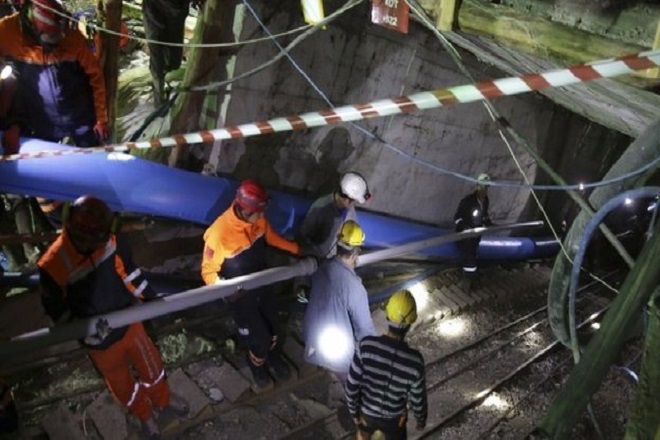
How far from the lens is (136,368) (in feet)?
13.0

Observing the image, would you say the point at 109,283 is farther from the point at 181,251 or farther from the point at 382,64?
the point at 382,64

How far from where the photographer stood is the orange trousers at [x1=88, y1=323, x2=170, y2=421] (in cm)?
370

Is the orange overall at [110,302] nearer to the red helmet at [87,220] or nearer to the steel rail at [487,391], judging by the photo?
the red helmet at [87,220]

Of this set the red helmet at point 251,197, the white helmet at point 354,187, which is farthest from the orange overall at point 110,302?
the white helmet at point 354,187

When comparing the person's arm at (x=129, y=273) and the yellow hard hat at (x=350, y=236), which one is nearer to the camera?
the person's arm at (x=129, y=273)

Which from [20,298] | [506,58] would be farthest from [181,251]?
[506,58]

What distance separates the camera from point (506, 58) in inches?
189

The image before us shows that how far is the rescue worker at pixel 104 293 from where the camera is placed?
3.26m

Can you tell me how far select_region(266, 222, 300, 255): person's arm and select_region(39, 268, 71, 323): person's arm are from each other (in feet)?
5.92

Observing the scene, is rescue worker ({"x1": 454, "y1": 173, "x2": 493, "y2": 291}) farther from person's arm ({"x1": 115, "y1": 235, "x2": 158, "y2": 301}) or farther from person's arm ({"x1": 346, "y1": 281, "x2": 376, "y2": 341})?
person's arm ({"x1": 115, "y1": 235, "x2": 158, "y2": 301})

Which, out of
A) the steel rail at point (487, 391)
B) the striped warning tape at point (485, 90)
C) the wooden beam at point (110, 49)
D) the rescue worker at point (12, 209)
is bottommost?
the steel rail at point (487, 391)

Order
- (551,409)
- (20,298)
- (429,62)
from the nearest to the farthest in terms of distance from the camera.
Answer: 1. (551,409)
2. (20,298)
3. (429,62)

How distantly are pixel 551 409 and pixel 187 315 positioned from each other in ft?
14.1

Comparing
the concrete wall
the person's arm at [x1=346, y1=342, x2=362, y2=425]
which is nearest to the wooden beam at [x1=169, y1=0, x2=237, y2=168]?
the concrete wall
